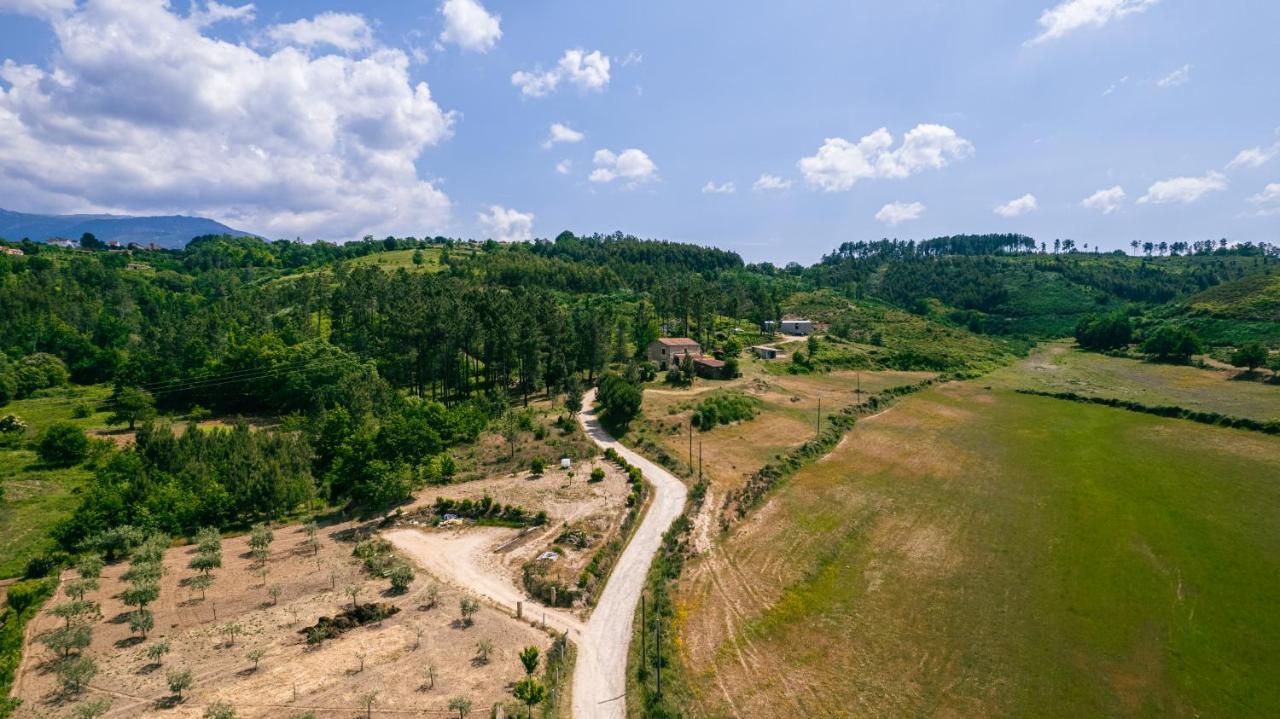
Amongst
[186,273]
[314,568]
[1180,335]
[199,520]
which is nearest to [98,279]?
[186,273]

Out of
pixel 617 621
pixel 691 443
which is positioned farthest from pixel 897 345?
pixel 617 621

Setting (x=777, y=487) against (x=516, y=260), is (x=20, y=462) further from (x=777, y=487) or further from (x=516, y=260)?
(x=516, y=260)

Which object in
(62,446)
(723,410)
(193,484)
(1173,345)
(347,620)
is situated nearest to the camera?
(347,620)

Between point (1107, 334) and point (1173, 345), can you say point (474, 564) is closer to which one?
point (1173, 345)

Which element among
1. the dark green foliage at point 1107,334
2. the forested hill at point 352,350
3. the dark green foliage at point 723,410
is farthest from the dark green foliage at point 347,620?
the dark green foliage at point 1107,334

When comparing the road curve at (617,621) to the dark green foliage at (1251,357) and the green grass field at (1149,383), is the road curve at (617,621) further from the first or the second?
the dark green foliage at (1251,357)

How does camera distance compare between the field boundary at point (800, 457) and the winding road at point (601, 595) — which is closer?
the winding road at point (601, 595)
